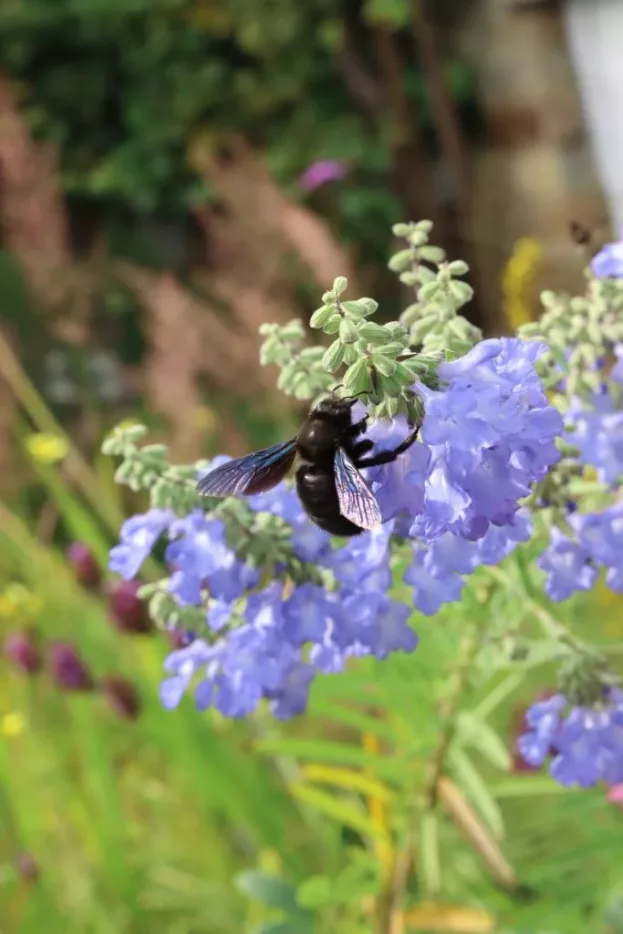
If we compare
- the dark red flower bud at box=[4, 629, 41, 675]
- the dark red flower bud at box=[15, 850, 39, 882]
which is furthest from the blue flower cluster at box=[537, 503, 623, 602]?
the dark red flower bud at box=[15, 850, 39, 882]

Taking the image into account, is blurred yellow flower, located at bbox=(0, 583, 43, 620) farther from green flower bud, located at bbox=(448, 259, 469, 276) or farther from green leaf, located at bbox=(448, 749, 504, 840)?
green flower bud, located at bbox=(448, 259, 469, 276)

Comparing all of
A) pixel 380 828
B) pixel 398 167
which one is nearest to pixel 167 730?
pixel 380 828

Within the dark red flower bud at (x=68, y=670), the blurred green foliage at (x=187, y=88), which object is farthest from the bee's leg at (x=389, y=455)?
the blurred green foliage at (x=187, y=88)

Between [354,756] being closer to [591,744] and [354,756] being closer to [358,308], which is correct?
[591,744]

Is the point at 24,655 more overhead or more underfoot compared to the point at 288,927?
more overhead

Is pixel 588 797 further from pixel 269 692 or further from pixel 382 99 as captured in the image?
pixel 382 99

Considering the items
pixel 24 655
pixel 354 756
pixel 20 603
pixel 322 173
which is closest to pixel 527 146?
pixel 322 173
